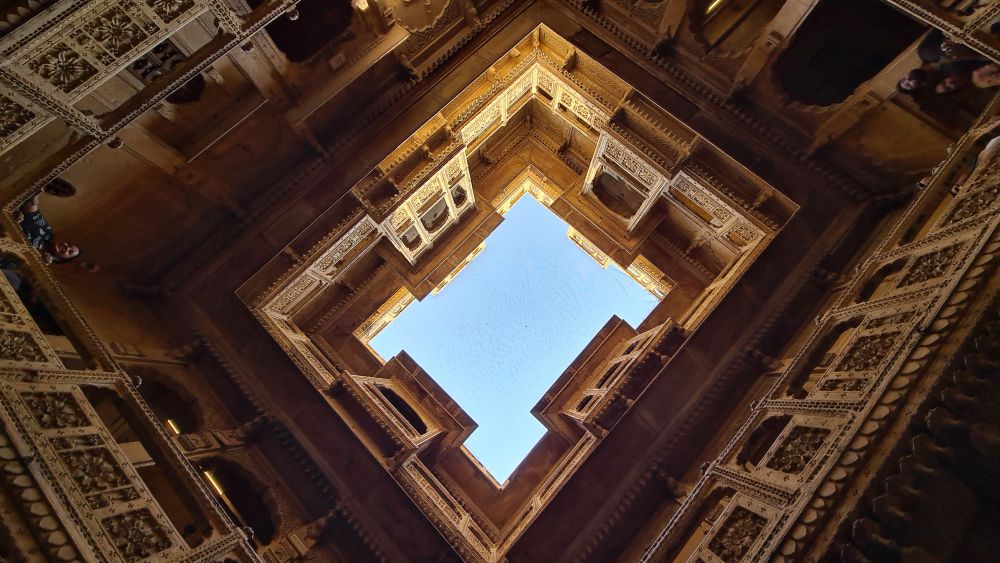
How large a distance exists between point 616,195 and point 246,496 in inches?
535

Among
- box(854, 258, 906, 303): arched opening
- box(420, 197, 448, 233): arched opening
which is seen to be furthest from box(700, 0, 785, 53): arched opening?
box(420, 197, 448, 233): arched opening

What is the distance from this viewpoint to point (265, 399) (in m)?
10.6

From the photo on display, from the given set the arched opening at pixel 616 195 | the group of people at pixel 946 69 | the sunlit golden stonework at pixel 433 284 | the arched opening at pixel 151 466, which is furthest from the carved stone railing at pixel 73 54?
the group of people at pixel 946 69

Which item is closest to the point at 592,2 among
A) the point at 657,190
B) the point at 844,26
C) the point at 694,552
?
the point at 657,190

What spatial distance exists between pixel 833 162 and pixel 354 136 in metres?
12.8

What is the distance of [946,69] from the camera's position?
30.2ft

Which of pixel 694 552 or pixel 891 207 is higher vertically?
pixel 891 207

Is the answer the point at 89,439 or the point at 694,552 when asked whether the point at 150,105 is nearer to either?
the point at 89,439

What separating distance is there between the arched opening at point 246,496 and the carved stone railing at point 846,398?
8448 millimetres

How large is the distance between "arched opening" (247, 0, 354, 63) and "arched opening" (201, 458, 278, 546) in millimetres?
10206

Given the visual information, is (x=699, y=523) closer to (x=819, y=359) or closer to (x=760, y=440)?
(x=760, y=440)

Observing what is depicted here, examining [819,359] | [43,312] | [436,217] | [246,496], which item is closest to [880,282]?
[819,359]

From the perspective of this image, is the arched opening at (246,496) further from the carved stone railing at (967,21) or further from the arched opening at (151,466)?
the carved stone railing at (967,21)

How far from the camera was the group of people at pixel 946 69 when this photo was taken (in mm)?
8438
